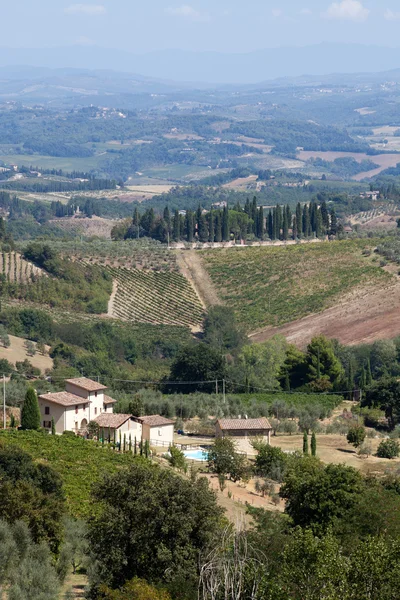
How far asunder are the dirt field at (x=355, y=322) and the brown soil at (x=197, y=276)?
8.81 m

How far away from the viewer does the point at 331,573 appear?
2236 cm

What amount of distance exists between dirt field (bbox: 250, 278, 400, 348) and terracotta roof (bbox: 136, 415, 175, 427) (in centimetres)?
3128

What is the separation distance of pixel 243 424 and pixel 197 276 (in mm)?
49278

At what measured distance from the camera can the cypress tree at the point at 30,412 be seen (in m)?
46.8

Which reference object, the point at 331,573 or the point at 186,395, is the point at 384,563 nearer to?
the point at 331,573

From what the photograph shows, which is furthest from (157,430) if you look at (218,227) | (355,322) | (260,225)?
(260,225)

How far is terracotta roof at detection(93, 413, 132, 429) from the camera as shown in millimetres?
48312

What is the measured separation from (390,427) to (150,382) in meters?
14.4

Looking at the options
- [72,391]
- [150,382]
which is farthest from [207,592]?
[150,382]

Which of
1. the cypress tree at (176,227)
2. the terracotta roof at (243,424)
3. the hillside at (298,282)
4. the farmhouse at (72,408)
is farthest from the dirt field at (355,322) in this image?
the farmhouse at (72,408)

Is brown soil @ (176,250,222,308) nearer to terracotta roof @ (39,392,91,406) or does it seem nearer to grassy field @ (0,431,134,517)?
terracotta roof @ (39,392,91,406)

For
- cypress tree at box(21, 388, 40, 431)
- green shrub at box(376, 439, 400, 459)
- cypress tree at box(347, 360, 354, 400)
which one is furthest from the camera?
cypress tree at box(347, 360, 354, 400)

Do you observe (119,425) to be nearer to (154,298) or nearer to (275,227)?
(154,298)

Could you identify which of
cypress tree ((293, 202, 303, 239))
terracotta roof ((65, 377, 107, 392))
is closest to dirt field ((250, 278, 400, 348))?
cypress tree ((293, 202, 303, 239))
